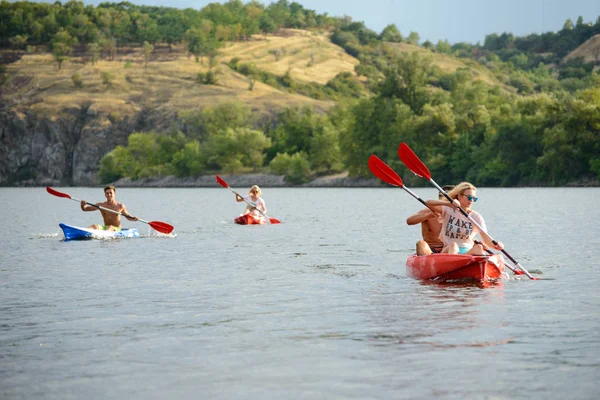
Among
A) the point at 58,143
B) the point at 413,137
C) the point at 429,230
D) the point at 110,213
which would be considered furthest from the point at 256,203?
the point at 58,143

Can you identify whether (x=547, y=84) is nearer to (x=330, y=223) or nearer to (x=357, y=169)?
(x=357, y=169)

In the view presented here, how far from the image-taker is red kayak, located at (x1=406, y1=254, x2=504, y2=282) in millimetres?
16234

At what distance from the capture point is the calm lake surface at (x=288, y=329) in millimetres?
9438

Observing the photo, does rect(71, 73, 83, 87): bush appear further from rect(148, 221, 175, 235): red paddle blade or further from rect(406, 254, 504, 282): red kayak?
A: rect(406, 254, 504, 282): red kayak

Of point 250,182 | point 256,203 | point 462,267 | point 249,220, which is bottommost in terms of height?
point 250,182

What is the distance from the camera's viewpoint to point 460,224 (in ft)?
55.3

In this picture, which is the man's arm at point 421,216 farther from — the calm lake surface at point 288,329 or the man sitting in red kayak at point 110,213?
the man sitting in red kayak at point 110,213

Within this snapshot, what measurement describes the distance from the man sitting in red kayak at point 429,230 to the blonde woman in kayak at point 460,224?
420 millimetres

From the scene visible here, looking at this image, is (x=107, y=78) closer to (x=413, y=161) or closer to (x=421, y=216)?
(x=413, y=161)

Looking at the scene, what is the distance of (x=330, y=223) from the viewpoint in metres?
40.9

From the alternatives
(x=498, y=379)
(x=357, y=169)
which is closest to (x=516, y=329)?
(x=498, y=379)

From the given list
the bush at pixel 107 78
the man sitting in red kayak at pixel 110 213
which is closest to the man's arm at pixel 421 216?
the man sitting in red kayak at pixel 110 213

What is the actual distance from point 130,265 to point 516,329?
1146 cm

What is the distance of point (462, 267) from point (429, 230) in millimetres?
2053
